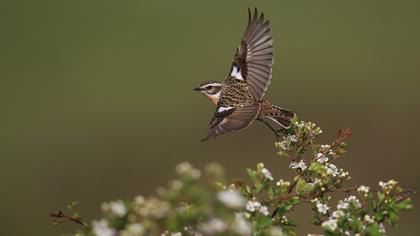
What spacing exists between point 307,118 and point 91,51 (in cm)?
948

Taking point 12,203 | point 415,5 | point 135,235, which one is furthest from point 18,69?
point 135,235

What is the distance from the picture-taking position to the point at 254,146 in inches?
794

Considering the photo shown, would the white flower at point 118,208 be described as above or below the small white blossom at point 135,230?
above

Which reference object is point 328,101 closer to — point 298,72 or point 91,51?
point 298,72

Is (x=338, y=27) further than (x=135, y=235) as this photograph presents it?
Yes

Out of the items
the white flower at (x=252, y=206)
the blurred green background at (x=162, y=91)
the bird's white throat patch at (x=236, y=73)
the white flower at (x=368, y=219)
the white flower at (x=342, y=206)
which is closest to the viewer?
the white flower at (x=252, y=206)

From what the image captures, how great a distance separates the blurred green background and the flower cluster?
11219 mm

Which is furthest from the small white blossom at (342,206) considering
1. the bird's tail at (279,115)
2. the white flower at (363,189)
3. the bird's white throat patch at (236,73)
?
the bird's white throat patch at (236,73)

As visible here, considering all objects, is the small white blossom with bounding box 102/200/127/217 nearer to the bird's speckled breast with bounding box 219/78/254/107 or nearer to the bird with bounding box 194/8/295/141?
the bird with bounding box 194/8/295/141

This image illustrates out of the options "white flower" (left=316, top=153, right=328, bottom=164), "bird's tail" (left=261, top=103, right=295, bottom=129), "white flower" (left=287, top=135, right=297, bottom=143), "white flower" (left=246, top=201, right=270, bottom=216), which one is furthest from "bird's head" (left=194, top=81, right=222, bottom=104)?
"white flower" (left=246, top=201, right=270, bottom=216)

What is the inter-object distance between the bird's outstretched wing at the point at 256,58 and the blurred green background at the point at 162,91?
25.5ft

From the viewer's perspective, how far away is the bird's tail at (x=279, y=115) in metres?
6.50

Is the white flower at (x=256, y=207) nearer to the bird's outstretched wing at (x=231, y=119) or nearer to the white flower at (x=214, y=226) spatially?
the white flower at (x=214, y=226)

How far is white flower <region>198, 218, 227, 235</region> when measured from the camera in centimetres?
298
